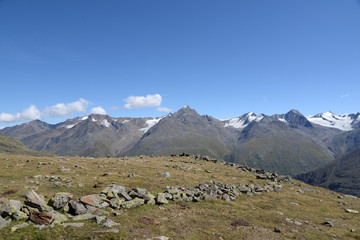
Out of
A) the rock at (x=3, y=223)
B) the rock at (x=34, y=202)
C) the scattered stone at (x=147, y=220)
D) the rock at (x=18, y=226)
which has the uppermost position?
the rock at (x=34, y=202)

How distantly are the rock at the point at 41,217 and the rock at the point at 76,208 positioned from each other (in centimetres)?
230

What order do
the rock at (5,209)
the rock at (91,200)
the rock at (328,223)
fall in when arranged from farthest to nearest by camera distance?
the rock at (328,223) → the rock at (91,200) → the rock at (5,209)

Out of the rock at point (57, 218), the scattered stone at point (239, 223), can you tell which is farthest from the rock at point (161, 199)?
the rock at point (57, 218)

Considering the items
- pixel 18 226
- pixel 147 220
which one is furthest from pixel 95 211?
pixel 18 226

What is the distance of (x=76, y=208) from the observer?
61.8 feet

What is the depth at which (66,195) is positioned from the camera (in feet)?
66.0

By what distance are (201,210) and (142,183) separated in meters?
13.0

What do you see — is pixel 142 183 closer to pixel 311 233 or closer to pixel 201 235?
pixel 201 235

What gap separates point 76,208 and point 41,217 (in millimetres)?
2801

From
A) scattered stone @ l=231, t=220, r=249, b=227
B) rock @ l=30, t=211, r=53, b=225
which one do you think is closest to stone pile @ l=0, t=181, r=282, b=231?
rock @ l=30, t=211, r=53, b=225

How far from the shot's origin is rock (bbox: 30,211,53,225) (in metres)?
16.3

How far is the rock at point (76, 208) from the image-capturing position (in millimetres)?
18759

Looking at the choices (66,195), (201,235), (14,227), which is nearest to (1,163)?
(66,195)

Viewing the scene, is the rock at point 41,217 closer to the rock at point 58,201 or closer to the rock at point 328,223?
the rock at point 58,201
